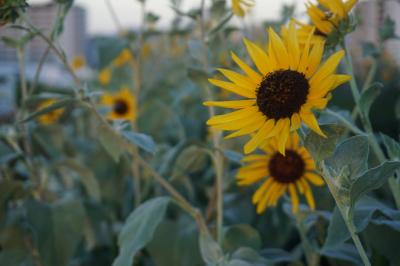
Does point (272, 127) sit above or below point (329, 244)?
above

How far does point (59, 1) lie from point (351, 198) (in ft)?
1.67

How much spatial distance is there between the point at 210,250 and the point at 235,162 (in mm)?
357

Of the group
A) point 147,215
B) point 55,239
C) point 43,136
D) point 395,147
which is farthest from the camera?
point 43,136

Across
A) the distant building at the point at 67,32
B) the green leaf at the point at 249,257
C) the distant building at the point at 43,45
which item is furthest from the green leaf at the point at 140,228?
the distant building at the point at 67,32

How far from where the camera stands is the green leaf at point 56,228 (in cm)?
94

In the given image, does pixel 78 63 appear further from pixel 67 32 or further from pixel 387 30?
pixel 387 30

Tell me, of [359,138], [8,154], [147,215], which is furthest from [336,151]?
[8,154]

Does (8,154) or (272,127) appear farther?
(8,154)

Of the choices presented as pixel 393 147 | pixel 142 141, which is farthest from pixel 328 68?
pixel 142 141

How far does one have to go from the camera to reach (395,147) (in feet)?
2.14

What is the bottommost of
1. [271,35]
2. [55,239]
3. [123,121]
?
[55,239]

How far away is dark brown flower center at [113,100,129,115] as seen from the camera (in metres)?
1.86

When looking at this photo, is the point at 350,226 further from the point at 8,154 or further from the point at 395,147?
the point at 8,154

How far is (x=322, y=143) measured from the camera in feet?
1.78
